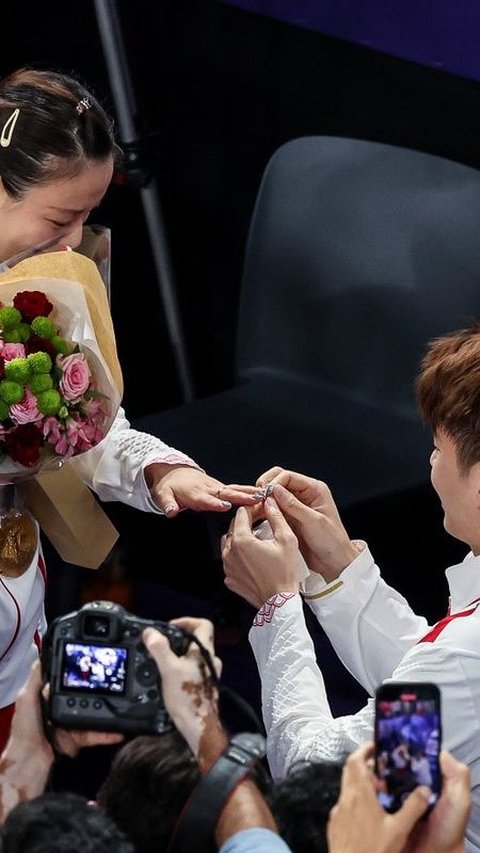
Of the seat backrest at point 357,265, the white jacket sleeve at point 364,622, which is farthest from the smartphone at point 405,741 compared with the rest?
the seat backrest at point 357,265

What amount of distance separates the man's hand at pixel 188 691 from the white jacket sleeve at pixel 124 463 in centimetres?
89

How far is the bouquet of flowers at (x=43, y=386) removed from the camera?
185 centimetres

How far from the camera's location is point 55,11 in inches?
140

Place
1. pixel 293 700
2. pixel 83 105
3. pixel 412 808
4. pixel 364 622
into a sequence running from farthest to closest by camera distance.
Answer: pixel 83 105 < pixel 364 622 < pixel 293 700 < pixel 412 808

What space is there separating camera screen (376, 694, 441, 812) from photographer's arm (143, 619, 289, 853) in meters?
0.11

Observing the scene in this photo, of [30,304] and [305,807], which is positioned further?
[30,304]

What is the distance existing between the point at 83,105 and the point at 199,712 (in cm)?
112

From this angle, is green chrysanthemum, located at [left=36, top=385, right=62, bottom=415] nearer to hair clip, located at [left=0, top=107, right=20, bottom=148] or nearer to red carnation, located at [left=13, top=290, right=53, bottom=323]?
red carnation, located at [left=13, top=290, right=53, bottom=323]

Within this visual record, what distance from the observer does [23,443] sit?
1.88 meters

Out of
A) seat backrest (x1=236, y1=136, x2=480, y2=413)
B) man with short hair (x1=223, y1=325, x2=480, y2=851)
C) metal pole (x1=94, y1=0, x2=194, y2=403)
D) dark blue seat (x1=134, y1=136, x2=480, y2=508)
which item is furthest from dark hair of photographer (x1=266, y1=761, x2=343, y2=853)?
metal pole (x1=94, y1=0, x2=194, y2=403)

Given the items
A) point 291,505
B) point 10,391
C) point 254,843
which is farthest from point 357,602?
point 254,843

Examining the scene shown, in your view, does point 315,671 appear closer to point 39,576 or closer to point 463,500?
point 463,500

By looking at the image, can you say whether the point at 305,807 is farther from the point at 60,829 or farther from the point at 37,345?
the point at 37,345

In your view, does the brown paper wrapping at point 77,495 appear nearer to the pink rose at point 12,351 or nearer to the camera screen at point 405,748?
the pink rose at point 12,351
